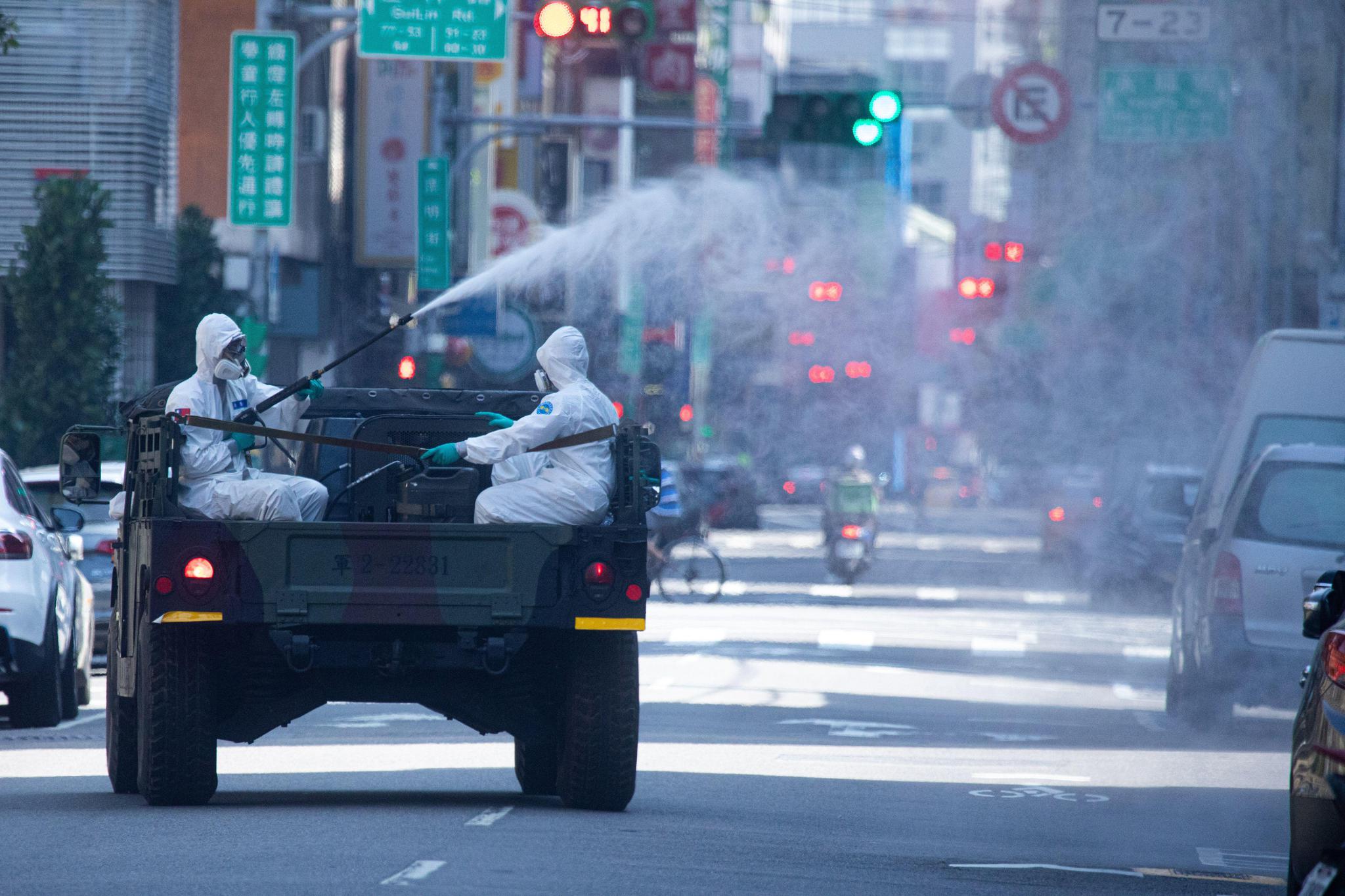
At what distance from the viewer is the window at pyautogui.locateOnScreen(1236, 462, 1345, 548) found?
632 inches

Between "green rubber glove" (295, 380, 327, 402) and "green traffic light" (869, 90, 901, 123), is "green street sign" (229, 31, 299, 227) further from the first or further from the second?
"green rubber glove" (295, 380, 327, 402)

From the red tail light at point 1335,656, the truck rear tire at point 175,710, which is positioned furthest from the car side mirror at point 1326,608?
the truck rear tire at point 175,710

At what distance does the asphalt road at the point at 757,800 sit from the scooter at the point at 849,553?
11.6 metres

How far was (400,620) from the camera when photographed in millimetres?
10555

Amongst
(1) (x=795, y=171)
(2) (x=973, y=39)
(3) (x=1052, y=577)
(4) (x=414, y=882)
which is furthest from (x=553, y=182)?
(2) (x=973, y=39)

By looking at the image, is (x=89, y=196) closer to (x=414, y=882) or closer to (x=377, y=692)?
(x=377, y=692)

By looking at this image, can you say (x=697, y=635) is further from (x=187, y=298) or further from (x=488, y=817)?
(x=488, y=817)

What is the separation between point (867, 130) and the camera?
23.4 meters

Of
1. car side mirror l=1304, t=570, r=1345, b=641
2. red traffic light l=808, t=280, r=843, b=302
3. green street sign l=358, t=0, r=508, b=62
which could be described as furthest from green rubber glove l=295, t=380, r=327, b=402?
red traffic light l=808, t=280, r=843, b=302

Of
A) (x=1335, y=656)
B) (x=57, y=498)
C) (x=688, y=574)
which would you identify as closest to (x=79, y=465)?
(x=1335, y=656)

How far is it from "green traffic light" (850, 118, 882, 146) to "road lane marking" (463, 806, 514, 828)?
1305 centimetres

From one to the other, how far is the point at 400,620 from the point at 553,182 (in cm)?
4781

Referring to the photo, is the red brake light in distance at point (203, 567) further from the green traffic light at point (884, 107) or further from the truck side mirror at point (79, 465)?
the green traffic light at point (884, 107)

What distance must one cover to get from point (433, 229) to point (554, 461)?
931 inches
